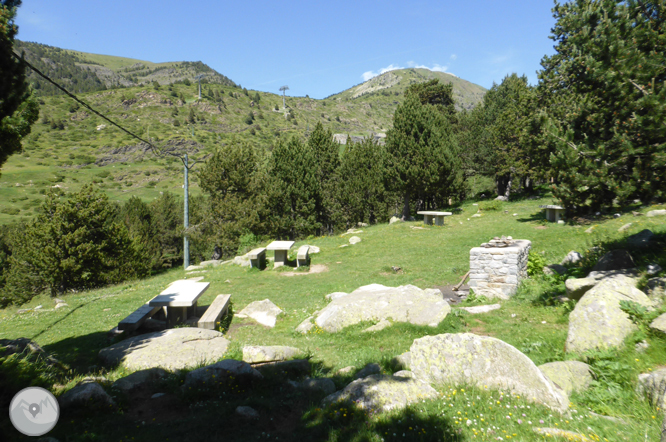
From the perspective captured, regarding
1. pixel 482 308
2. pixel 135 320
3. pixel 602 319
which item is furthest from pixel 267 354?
pixel 602 319

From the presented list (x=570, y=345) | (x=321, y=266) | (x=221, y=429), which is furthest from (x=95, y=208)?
(x=570, y=345)

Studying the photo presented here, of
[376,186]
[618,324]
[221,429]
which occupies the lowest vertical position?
[221,429]

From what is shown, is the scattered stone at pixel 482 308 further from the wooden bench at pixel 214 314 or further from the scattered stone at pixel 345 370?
the wooden bench at pixel 214 314

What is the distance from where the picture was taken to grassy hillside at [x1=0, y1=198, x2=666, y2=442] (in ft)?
12.6

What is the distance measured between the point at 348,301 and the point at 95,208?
28074 millimetres

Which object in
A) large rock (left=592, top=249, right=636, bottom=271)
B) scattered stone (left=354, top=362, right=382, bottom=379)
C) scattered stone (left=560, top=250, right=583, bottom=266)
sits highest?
large rock (left=592, top=249, right=636, bottom=271)

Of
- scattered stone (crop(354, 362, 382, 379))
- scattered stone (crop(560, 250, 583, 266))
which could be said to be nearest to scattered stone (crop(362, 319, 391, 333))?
scattered stone (crop(354, 362, 382, 379))

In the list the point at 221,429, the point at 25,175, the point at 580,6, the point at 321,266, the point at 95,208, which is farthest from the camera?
the point at 25,175

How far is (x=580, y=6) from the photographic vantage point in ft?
26.9

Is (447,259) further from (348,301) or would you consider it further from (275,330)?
(275,330)

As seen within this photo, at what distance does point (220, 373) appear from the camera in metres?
5.56

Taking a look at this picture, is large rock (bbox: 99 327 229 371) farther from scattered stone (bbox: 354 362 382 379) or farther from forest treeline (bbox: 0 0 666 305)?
forest treeline (bbox: 0 0 666 305)

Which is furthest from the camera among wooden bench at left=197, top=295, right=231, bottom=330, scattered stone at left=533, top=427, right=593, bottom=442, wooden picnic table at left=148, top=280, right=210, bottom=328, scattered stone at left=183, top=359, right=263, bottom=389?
wooden picnic table at left=148, top=280, right=210, bottom=328

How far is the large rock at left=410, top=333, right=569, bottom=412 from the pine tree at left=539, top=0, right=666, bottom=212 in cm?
543
